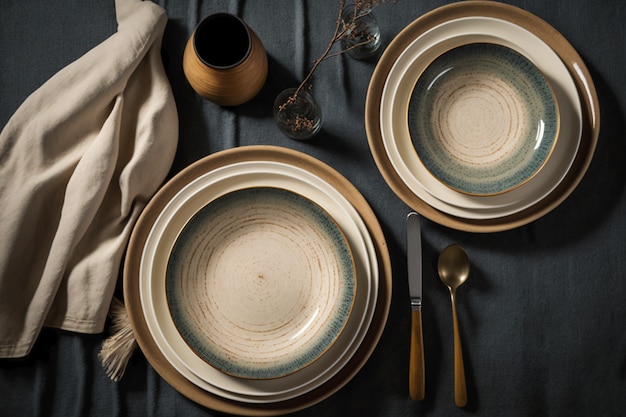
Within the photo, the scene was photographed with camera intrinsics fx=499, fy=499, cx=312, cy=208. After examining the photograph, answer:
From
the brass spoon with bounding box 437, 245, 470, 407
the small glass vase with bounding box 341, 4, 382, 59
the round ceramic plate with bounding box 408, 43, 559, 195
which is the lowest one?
the brass spoon with bounding box 437, 245, 470, 407

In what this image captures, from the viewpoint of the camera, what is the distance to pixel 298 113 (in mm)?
840

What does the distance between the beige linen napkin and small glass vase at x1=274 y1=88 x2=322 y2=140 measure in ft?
0.61

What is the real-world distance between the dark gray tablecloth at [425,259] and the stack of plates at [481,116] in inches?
2.0

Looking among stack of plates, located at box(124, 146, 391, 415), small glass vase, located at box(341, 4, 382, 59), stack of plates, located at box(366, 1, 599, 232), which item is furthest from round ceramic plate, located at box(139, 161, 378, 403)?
small glass vase, located at box(341, 4, 382, 59)

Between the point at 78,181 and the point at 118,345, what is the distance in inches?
10.7

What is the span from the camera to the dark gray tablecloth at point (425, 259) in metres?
0.83

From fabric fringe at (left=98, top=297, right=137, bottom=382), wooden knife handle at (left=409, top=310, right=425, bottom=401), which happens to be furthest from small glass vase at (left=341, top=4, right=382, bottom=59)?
fabric fringe at (left=98, top=297, right=137, bottom=382)

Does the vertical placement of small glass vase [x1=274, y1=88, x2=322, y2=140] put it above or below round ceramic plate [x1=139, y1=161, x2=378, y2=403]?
above

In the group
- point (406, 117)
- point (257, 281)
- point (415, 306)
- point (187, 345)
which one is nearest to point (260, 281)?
point (257, 281)

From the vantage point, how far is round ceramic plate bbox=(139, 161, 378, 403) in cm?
77

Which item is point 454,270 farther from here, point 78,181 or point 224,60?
point 78,181

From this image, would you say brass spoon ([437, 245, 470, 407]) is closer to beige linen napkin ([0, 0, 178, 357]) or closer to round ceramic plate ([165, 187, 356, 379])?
round ceramic plate ([165, 187, 356, 379])

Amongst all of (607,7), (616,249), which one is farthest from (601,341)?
(607,7)

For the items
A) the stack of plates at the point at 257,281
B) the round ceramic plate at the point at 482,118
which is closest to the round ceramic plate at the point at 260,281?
the stack of plates at the point at 257,281
